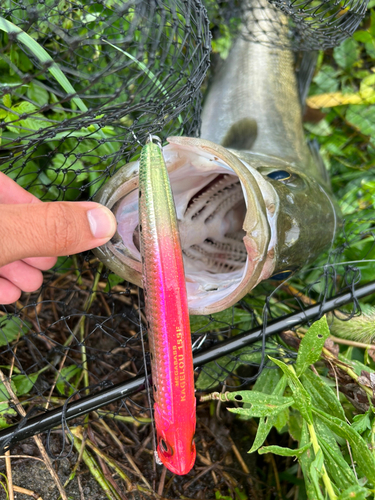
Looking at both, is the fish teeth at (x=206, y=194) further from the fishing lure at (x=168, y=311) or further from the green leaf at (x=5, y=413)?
the green leaf at (x=5, y=413)

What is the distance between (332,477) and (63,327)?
4.31 feet

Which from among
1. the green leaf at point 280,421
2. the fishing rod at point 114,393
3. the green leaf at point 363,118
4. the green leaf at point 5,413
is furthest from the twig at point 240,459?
the green leaf at point 363,118

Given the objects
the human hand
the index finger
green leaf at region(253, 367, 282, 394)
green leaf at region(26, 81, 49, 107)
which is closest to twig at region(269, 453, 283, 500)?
green leaf at region(253, 367, 282, 394)

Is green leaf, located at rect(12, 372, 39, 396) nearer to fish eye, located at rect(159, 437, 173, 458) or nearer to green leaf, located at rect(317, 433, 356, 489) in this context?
fish eye, located at rect(159, 437, 173, 458)

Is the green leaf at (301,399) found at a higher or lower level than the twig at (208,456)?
higher

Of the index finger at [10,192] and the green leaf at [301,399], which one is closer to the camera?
the green leaf at [301,399]

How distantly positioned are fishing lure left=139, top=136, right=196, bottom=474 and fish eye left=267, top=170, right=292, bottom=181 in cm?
62

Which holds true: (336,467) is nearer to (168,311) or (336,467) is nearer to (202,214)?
(168,311)

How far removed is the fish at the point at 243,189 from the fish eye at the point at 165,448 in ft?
1.30

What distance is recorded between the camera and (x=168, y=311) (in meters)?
0.99

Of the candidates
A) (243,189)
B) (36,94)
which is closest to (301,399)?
(243,189)

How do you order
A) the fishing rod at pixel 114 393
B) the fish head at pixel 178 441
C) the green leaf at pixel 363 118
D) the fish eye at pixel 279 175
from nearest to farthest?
the fish head at pixel 178 441 < the fishing rod at pixel 114 393 < the fish eye at pixel 279 175 < the green leaf at pixel 363 118

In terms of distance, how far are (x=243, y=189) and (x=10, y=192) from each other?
850 mm

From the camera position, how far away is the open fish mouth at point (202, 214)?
1172 mm
